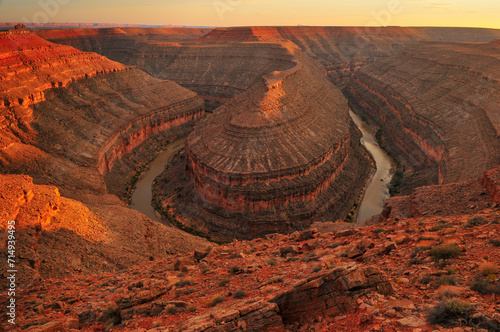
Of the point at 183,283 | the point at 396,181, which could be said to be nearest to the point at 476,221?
the point at 183,283

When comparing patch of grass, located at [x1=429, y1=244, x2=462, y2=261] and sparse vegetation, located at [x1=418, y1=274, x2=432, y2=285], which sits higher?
patch of grass, located at [x1=429, y1=244, x2=462, y2=261]

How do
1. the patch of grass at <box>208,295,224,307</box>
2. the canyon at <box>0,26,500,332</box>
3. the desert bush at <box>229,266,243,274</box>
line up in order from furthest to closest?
1. the desert bush at <box>229,266,243,274</box>
2. the patch of grass at <box>208,295,224,307</box>
3. the canyon at <box>0,26,500,332</box>

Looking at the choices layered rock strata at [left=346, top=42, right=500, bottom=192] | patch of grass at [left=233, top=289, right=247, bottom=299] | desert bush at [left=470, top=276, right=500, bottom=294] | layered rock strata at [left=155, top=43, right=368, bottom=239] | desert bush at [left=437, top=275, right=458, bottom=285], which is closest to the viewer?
desert bush at [left=470, top=276, right=500, bottom=294]

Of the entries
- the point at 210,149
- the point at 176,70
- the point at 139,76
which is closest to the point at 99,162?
the point at 210,149

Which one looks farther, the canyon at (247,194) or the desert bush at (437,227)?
the desert bush at (437,227)

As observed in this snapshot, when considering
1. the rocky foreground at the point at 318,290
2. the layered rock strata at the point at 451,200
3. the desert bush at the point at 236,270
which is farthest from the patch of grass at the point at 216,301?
the layered rock strata at the point at 451,200

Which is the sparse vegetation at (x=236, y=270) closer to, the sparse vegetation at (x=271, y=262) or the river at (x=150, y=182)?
the sparse vegetation at (x=271, y=262)

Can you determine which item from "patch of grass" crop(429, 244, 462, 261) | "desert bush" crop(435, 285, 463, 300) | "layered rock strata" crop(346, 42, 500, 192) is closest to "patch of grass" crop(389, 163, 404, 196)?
"layered rock strata" crop(346, 42, 500, 192)

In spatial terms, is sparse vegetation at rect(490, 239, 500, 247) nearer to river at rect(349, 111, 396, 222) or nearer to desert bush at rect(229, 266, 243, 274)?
desert bush at rect(229, 266, 243, 274)
